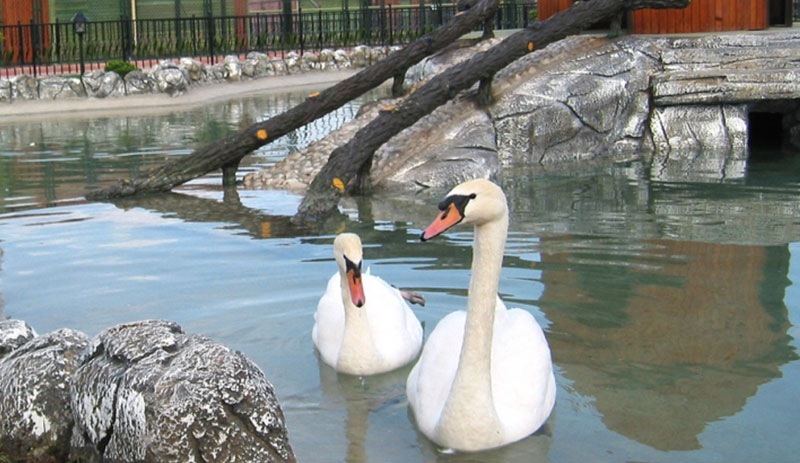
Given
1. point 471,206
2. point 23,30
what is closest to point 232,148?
point 471,206

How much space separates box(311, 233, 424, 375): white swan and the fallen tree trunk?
413 cm

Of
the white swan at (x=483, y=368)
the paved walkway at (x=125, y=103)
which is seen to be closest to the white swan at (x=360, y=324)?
the white swan at (x=483, y=368)

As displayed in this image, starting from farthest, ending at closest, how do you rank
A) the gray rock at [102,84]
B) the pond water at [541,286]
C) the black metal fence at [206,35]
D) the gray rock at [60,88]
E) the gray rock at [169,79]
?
1. the black metal fence at [206,35]
2. the gray rock at [169,79]
3. the gray rock at [102,84]
4. the gray rock at [60,88]
5. the pond water at [541,286]

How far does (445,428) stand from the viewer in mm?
5168

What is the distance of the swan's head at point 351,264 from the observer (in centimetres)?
606

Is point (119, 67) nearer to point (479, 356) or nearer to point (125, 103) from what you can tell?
point (125, 103)

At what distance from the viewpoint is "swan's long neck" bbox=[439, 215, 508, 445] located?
506 cm

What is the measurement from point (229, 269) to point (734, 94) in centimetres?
774

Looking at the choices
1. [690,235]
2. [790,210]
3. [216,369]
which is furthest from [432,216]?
[216,369]

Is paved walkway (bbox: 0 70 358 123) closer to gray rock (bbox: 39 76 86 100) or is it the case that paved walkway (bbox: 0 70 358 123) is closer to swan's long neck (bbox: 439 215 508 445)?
gray rock (bbox: 39 76 86 100)

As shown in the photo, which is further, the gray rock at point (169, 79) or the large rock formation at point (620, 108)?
the gray rock at point (169, 79)

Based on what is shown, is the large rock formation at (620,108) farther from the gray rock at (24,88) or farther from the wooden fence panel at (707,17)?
the gray rock at (24,88)

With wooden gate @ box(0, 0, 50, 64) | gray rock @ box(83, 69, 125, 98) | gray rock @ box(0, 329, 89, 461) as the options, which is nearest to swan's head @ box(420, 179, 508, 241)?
gray rock @ box(0, 329, 89, 461)

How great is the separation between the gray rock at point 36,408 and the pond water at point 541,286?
104 cm
